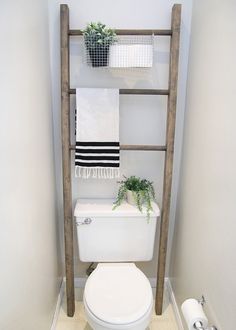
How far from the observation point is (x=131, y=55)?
1422 millimetres

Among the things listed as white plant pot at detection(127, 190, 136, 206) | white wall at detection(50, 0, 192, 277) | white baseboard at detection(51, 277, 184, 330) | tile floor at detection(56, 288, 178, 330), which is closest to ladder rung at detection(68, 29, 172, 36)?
white wall at detection(50, 0, 192, 277)

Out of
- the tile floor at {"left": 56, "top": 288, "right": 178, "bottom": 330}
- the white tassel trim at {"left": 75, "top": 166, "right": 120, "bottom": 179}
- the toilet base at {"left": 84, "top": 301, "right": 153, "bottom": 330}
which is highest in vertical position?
the white tassel trim at {"left": 75, "top": 166, "right": 120, "bottom": 179}

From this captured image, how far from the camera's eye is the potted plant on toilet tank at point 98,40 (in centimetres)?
141

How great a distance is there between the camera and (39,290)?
1.39 metres

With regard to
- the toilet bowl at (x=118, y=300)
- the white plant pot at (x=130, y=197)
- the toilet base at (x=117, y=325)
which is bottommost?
the toilet base at (x=117, y=325)

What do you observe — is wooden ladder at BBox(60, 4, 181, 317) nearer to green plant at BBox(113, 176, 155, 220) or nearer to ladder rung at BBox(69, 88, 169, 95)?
ladder rung at BBox(69, 88, 169, 95)

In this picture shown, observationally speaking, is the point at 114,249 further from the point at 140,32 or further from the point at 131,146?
the point at 140,32

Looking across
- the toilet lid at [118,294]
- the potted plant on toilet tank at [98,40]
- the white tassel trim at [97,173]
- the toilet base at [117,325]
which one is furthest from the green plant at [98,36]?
the toilet base at [117,325]

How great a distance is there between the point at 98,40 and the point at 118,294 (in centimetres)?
135

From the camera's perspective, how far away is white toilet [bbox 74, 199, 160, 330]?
1401 mm

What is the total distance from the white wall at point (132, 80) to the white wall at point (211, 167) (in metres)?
0.16

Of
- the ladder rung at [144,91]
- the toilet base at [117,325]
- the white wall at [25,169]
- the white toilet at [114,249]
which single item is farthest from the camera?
the ladder rung at [144,91]

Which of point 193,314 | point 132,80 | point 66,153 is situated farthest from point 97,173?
point 193,314

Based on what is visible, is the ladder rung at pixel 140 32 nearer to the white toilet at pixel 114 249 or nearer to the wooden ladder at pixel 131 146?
the wooden ladder at pixel 131 146
